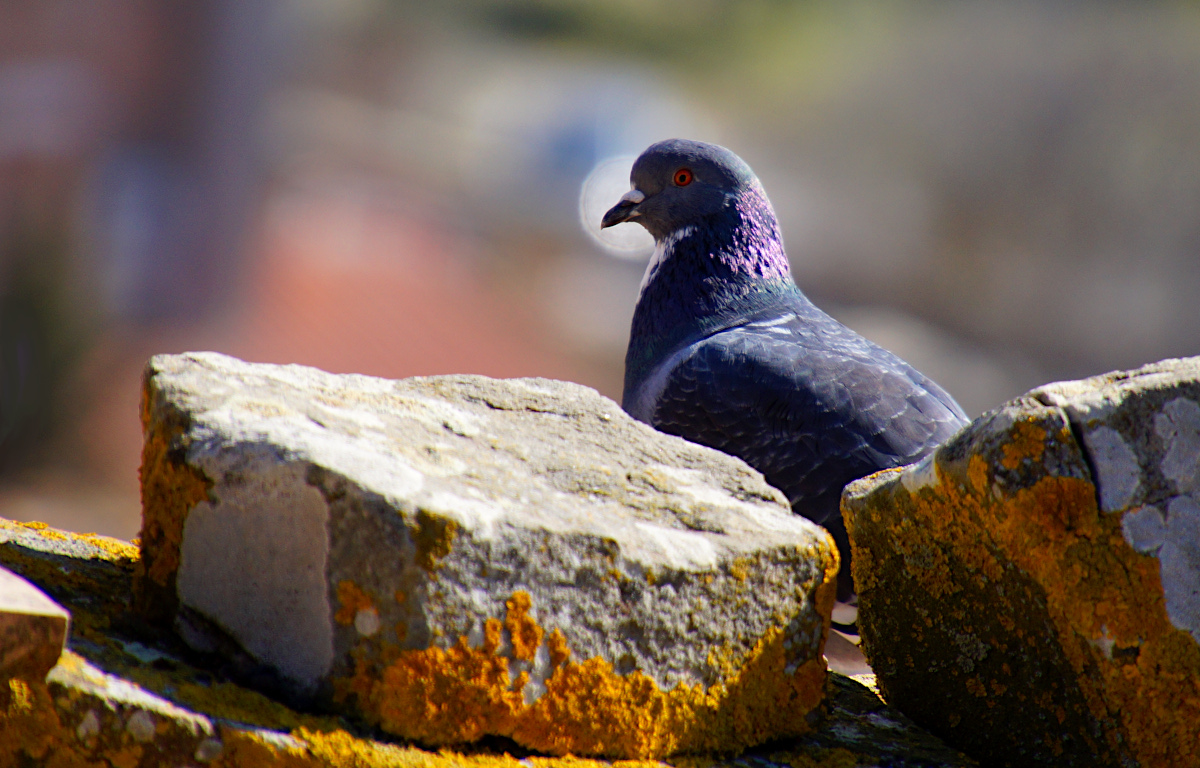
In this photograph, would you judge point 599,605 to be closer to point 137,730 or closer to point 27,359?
point 137,730

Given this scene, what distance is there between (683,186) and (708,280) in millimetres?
484

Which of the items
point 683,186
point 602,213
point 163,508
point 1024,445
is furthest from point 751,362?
point 602,213

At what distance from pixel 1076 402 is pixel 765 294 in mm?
Answer: 2524

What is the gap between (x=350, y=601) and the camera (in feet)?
4.44

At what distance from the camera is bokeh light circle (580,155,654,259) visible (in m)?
17.2

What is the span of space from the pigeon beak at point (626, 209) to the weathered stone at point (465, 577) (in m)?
2.69

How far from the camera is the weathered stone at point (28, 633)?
123 centimetres

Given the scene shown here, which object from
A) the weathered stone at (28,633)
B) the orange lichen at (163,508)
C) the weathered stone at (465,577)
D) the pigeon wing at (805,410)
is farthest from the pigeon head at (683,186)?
the weathered stone at (28,633)

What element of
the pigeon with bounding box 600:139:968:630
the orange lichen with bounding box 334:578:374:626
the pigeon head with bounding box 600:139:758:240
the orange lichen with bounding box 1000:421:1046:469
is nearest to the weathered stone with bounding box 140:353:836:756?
the orange lichen with bounding box 334:578:374:626

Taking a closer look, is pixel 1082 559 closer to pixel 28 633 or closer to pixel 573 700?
pixel 573 700

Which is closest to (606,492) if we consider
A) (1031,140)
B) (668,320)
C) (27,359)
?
(668,320)

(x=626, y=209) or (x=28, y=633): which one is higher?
(x=626, y=209)

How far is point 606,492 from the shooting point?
1.73 meters

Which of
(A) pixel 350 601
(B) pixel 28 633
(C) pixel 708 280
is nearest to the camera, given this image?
(B) pixel 28 633
